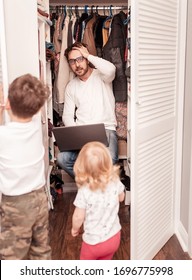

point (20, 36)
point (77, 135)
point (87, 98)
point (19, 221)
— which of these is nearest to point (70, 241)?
point (77, 135)

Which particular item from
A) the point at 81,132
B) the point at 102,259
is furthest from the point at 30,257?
the point at 81,132

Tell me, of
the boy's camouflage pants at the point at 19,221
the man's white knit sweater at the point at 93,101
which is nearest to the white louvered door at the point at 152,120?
the boy's camouflage pants at the point at 19,221

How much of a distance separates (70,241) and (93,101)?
1.18 m

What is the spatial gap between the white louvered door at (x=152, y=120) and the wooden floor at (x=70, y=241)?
8cm

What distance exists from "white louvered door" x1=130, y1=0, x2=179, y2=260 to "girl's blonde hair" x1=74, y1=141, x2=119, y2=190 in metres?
0.47

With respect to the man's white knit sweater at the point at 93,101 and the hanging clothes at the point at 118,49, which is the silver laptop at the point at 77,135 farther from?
the hanging clothes at the point at 118,49

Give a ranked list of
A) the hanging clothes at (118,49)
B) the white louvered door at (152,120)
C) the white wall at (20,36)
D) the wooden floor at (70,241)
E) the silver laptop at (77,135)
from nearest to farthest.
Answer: the white wall at (20,36)
the white louvered door at (152,120)
the wooden floor at (70,241)
the silver laptop at (77,135)
the hanging clothes at (118,49)

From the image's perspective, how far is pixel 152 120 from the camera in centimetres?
225

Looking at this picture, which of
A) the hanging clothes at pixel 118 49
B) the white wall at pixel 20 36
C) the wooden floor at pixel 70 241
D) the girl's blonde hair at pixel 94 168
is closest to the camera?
the girl's blonde hair at pixel 94 168

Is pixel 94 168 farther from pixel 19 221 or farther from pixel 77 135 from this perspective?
pixel 77 135

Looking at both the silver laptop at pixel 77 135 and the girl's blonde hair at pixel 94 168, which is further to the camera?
the silver laptop at pixel 77 135

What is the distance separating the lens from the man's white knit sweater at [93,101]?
10.1 feet

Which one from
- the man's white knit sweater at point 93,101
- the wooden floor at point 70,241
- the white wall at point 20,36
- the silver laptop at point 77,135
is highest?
the white wall at point 20,36

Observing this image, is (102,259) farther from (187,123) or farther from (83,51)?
(83,51)
